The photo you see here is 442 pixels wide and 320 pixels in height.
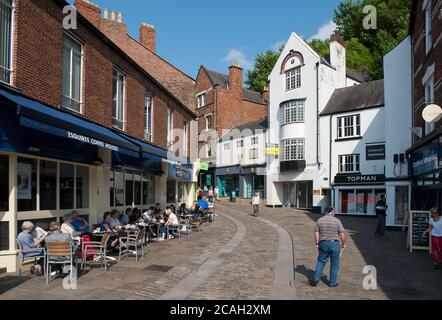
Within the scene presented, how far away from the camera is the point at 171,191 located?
22344 mm

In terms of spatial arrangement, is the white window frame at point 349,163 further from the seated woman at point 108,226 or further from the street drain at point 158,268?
the street drain at point 158,268

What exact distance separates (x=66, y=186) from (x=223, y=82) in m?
36.1

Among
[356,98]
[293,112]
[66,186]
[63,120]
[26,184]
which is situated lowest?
[66,186]

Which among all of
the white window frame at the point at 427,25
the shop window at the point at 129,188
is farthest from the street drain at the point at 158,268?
the white window frame at the point at 427,25

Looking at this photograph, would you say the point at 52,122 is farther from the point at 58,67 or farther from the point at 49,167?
the point at 58,67

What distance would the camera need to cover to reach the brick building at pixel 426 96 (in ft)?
45.8

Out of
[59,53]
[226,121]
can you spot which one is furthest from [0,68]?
[226,121]

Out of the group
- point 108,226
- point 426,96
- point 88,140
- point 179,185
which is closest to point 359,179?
point 426,96

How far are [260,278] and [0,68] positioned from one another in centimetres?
705

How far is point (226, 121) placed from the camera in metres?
43.6

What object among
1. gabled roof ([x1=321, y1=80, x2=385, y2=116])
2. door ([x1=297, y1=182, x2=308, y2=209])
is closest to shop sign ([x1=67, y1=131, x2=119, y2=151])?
gabled roof ([x1=321, y1=80, x2=385, y2=116])

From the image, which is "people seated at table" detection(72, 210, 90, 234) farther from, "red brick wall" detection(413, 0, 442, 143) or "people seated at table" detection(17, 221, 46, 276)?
"red brick wall" detection(413, 0, 442, 143)

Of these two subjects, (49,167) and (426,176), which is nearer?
(49,167)

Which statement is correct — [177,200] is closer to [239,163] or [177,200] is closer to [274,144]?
[274,144]
